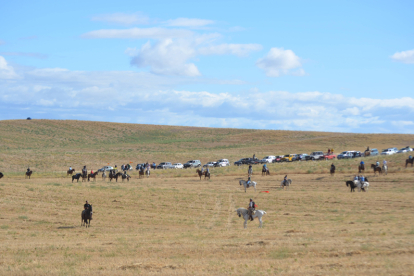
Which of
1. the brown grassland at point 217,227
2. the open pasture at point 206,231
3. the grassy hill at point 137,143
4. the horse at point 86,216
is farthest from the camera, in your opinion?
the grassy hill at point 137,143

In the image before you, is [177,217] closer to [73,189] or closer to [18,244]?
[18,244]

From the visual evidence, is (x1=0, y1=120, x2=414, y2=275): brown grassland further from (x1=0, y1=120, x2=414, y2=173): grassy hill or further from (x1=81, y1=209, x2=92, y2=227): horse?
(x1=0, y1=120, x2=414, y2=173): grassy hill

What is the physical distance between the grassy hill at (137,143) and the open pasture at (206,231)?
4253 cm

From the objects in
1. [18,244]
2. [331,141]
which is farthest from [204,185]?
[331,141]

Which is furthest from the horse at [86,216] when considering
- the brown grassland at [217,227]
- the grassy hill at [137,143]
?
the grassy hill at [137,143]

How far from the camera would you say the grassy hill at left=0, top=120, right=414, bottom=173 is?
82.8m

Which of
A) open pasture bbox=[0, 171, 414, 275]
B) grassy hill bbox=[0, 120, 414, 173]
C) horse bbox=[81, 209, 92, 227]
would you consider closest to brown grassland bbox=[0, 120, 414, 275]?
open pasture bbox=[0, 171, 414, 275]

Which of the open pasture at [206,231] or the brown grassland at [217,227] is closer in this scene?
the open pasture at [206,231]

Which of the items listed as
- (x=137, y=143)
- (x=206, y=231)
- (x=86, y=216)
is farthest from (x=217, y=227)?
(x=137, y=143)

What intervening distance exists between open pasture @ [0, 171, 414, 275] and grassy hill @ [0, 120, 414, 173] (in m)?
42.5

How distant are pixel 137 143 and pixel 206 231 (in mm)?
104813

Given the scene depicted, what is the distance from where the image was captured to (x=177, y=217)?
29891 mm

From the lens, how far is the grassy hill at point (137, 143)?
82.8 metres

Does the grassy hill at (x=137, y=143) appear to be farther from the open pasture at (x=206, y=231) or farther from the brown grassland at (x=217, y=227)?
the open pasture at (x=206, y=231)
